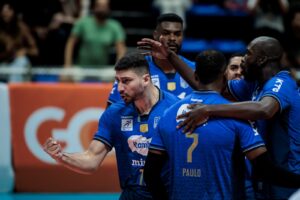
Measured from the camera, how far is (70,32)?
1334 centimetres

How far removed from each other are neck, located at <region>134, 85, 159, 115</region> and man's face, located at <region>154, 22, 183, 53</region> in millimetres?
1177

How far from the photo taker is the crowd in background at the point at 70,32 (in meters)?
12.5

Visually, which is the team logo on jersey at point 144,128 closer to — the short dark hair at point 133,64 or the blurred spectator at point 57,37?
the short dark hair at point 133,64

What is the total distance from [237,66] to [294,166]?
168 cm

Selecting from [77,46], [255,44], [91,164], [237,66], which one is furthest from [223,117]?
[77,46]

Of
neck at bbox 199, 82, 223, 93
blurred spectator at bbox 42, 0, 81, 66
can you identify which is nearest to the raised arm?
neck at bbox 199, 82, 223, 93

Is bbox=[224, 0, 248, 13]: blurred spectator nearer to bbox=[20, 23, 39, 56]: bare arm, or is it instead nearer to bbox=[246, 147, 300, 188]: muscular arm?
bbox=[20, 23, 39, 56]: bare arm

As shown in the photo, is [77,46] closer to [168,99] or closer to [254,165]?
[168,99]

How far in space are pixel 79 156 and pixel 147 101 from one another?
27.7 inches

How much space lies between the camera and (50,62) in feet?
43.7

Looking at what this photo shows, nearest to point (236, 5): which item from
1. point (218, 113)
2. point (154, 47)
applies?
point (154, 47)

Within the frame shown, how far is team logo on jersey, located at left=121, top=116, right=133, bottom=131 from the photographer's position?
20.8ft

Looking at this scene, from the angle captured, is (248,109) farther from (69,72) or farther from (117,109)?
(69,72)

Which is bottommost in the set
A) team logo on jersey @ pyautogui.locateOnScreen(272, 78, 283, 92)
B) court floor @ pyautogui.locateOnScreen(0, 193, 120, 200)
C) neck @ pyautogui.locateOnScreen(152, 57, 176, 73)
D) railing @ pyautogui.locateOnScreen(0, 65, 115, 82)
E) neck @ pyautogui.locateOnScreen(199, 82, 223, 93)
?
court floor @ pyautogui.locateOnScreen(0, 193, 120, 200)
